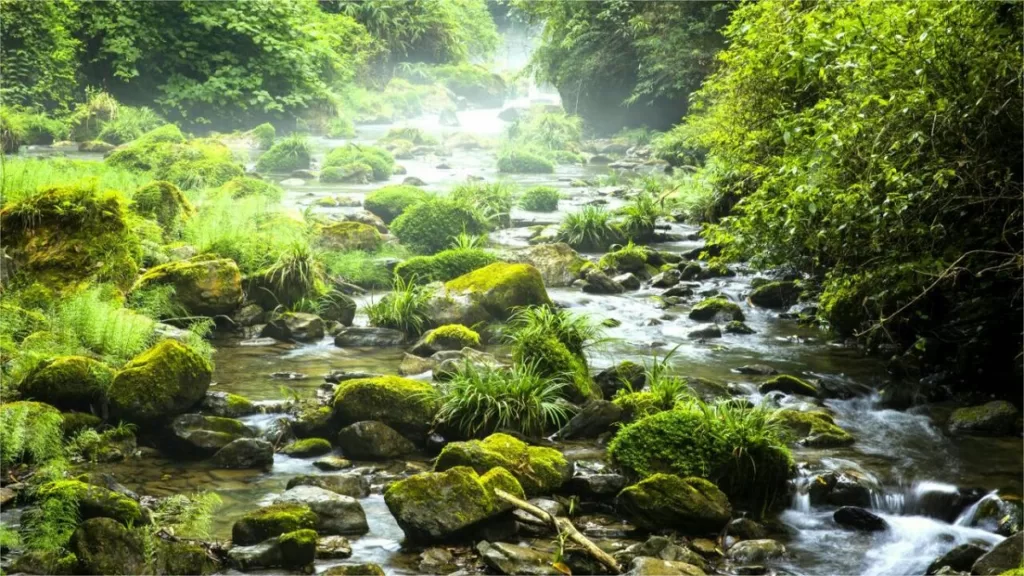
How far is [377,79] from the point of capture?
153ft

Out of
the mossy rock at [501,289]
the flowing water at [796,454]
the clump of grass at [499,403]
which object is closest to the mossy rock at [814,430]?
the flowing water at [796,454]

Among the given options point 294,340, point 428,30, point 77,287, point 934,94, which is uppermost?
point 428,30

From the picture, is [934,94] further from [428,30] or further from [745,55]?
[428,30]

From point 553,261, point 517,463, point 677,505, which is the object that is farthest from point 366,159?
point 677,505

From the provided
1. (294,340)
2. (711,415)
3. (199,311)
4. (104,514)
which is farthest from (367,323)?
(104,514)

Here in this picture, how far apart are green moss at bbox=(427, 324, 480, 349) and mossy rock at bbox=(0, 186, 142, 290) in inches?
142

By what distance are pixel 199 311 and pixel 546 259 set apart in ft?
19.4

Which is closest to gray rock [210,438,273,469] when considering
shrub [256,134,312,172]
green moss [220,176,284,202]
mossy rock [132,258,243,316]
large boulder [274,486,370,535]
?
large boulder [274,486,370,535]

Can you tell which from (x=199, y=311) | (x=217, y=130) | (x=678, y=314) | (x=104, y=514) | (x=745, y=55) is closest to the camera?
(x=104, y=514)

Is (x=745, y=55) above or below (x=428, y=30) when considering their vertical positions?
below

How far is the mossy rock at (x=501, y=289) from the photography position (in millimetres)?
12109

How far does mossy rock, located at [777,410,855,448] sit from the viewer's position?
8617 millimetres

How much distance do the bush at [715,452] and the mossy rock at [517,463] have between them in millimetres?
599

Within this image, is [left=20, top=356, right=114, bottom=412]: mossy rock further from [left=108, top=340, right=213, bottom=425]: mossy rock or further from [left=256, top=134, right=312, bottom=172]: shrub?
[left=256, top=134, right=312, bottom=172]: shrub
